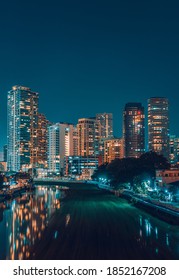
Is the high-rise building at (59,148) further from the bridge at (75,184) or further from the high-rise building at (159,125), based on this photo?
the bridge at (75,184)

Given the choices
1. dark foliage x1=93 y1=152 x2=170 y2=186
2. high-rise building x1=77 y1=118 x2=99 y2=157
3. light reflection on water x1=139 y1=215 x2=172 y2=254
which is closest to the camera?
light reflection on water x1=139 y1=215 x2=172 y2=254

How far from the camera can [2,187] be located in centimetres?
6888

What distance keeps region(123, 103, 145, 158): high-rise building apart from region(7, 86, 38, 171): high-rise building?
143 feet

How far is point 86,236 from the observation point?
2775 centimetres

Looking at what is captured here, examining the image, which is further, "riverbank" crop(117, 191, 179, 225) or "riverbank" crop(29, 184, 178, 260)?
"riverbank" crop(117, 191, 179, 225)

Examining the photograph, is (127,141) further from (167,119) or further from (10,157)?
(10,157)

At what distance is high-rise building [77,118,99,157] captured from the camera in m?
194

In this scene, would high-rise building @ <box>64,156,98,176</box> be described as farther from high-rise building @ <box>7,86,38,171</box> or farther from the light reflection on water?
the light reflection on water

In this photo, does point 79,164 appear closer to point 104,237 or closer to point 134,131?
point 134,131

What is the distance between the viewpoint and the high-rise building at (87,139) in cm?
19375

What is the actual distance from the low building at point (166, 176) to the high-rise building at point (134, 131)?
378 feet

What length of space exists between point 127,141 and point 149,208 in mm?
138065

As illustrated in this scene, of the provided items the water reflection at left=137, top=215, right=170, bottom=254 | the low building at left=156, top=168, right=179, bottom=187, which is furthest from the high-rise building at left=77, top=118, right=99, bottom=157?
the water reflection at left=137, top=215, right=170, bottom=254

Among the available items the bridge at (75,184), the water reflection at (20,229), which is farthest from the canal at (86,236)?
the bridge at (75,184)
